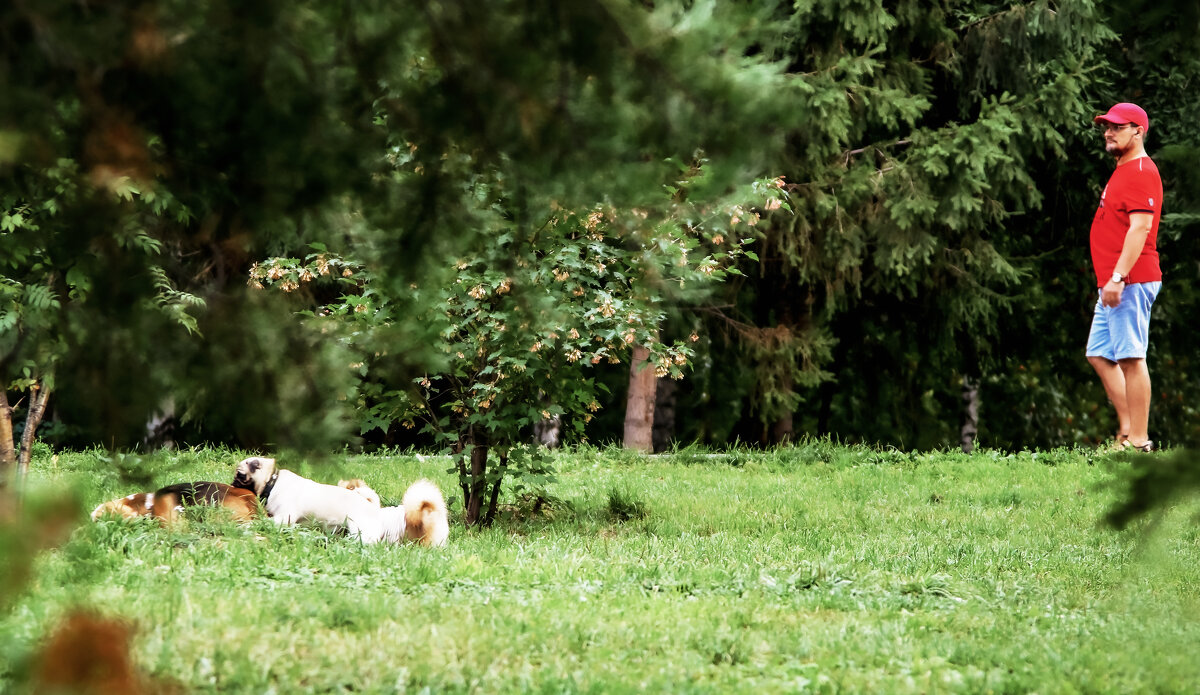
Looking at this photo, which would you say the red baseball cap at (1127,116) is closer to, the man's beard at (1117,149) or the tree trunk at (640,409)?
the man's beard at (1117,149)

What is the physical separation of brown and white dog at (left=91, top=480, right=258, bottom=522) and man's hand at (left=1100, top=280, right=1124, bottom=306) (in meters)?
6.86

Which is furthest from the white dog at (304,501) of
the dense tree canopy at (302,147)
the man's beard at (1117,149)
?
the man's beard at (1117,149)

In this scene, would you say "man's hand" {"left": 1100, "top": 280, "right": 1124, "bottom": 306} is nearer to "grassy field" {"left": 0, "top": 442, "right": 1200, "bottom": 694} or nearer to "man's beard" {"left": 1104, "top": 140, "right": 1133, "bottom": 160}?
"man's beard" {"left": 1104, "top": 140, "right": 1133, "bottom": 160}

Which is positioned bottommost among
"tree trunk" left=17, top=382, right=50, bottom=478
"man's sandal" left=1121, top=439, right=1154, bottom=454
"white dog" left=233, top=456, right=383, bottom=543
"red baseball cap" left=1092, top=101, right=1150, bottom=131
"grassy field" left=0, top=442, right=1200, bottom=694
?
"grassy field" left=0, top=442, right=1200, bottom=694

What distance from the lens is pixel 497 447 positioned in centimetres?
822

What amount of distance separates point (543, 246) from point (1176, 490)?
4.87 m

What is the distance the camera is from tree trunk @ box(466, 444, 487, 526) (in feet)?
27.4

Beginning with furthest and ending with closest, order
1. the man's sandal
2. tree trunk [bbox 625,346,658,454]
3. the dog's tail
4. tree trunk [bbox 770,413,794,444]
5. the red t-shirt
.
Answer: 1. tree trunk [bbox 770,413,794,444]
2. tree trunk [bbox 625,346,658,454]
3. the man's sandal
4. the red t-shirt
5. the dog's tail

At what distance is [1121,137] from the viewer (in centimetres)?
980

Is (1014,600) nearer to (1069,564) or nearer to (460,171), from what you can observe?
(1069,564)

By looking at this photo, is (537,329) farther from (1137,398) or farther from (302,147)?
(1137,398)

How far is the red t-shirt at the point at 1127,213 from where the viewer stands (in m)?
9.67

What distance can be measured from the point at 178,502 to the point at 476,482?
1.98 metres

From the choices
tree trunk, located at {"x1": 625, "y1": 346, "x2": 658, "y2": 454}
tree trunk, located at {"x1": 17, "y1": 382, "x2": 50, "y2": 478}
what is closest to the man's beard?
tree trunk, located at {"x1": 625, "y1": 346, "x2": 658, "y2": 454}
